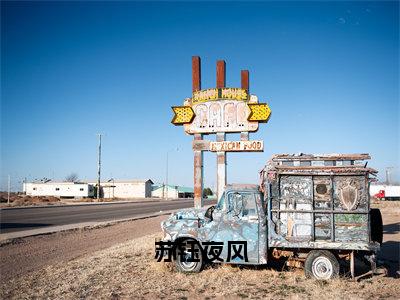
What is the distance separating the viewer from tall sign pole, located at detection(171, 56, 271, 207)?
1566 cm

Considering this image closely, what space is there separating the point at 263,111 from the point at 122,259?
324 inches

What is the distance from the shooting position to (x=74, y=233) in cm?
1945

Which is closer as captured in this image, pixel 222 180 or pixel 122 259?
pixel 122 259

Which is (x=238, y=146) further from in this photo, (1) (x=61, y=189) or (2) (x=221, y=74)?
(1) (x=61, y=189)

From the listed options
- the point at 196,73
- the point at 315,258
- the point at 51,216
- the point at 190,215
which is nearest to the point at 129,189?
the point at 51,216

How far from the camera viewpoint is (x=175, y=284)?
896cm

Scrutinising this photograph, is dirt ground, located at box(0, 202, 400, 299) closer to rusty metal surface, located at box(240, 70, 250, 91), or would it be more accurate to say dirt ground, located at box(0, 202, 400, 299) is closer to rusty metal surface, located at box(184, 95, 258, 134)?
rusty metal surface, located at box(184, 95, 258, 134)

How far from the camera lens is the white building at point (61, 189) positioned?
87.0 meters

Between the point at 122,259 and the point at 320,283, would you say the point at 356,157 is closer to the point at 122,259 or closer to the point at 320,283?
the point at 320,283

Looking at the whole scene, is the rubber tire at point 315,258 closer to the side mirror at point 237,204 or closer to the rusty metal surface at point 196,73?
the side mirror at point 237,204

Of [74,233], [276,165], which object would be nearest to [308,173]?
[276,165]

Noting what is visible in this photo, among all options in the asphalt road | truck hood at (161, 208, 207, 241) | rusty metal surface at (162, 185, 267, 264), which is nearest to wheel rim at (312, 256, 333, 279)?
rusty metal surface at (162, 185, 267, 264)

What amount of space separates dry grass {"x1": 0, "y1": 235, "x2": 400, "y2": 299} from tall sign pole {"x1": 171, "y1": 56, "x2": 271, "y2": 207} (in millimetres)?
5921

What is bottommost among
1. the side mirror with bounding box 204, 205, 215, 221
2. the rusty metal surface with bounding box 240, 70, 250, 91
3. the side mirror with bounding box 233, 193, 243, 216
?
the side mirror with bounding box 204, 205, 215, 221
